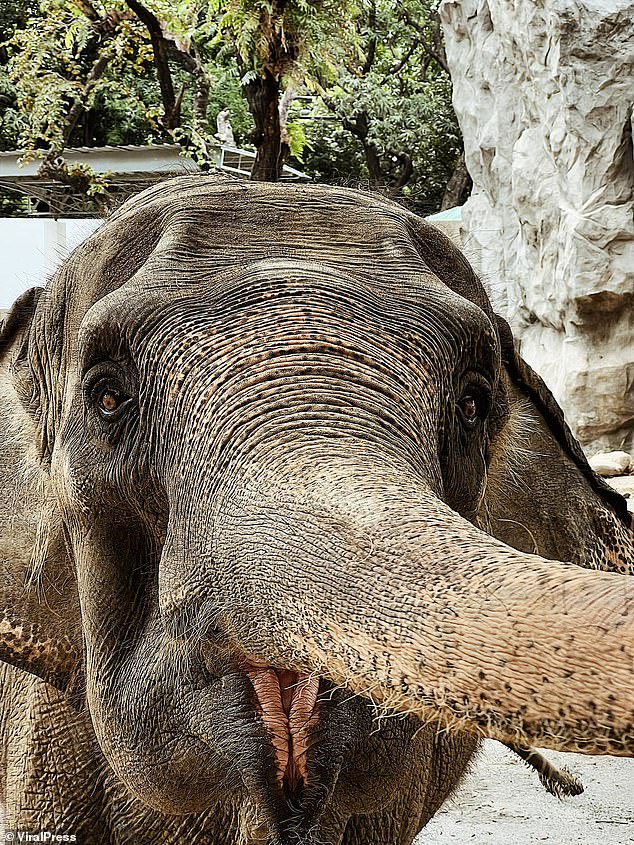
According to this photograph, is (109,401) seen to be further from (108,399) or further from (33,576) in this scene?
(33,576)

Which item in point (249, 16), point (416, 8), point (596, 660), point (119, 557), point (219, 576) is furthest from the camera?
point (416, 8)

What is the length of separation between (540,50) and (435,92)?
12.1 m

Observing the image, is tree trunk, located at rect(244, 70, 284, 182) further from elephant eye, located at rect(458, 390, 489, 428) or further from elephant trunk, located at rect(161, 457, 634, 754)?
elephant trunk, located at rect(161, 457, 634, 754)

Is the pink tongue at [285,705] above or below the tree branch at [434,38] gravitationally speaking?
above

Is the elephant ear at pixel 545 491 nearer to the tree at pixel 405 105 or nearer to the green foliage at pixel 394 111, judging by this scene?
the green foliage at pixel 394 111

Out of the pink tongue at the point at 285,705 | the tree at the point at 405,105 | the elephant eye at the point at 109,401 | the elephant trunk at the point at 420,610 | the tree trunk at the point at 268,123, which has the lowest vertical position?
the tree at the point at 405,105

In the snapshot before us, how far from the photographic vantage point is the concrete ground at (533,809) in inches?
173

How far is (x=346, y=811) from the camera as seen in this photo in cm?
182

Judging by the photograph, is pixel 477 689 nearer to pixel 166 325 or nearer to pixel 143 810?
pixel 166 325

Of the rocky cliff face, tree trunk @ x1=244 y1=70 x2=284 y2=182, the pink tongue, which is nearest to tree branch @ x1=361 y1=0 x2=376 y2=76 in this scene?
the rocky cliff face

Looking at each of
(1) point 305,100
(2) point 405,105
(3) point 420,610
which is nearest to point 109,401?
(3) point 420,610

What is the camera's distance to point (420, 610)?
3.68 feet

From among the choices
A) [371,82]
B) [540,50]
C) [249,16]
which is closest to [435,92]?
[371,82]

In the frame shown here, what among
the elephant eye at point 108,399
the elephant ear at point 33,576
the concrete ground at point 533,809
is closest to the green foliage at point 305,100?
the concrete ground at point 533,809
